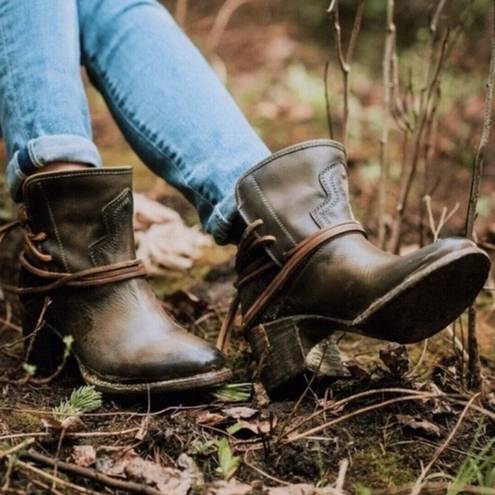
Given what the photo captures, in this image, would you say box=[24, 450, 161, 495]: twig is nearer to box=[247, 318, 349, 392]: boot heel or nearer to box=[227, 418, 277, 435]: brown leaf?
box=[227, 418, 277, 435]: brown leaf

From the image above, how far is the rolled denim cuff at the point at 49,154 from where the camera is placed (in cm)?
136

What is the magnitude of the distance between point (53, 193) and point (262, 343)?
17.5 inches

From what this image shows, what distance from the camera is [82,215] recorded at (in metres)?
1.36

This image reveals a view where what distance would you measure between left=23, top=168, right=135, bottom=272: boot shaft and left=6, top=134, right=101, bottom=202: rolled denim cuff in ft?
0.15

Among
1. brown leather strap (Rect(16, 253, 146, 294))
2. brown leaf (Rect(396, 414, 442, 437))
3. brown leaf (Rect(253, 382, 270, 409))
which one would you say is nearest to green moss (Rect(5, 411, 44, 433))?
brown leather strap (Rect(16, 253, 146, 294))

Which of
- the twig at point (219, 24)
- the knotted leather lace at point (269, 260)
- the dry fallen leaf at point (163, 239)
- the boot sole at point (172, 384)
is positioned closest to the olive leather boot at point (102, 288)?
the boot sole at point (172, 384)

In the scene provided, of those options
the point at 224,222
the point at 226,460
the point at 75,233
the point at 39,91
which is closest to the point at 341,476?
the point at 226,460

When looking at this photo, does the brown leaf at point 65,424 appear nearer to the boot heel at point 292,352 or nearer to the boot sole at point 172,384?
the boot sole at point 172,384

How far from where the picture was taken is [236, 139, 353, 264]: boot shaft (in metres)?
1.30

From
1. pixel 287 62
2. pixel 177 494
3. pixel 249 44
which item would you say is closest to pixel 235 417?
pixel 177 494

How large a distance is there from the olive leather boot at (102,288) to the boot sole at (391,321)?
3.5 inches

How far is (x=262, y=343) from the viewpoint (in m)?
1.34

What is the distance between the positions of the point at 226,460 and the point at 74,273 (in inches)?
18.1

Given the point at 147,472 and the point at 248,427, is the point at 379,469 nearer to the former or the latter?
the point at 248,427
